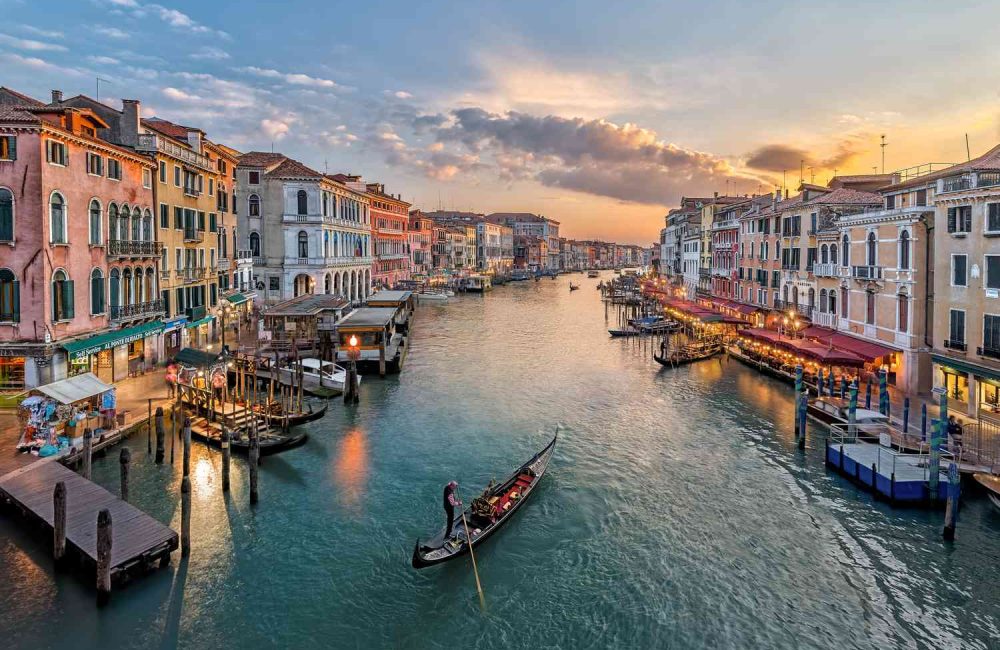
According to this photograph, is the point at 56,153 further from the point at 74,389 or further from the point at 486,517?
the point at 486,517

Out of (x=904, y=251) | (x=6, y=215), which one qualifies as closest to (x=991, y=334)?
(x=904, y=251)

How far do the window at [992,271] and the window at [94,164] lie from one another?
3220 cm

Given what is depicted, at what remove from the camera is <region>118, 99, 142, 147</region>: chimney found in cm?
2753

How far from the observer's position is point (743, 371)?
36.3 meters

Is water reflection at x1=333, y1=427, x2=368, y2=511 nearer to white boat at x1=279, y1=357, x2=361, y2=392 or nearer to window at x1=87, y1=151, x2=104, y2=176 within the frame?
white boat at x1=279, y1=357, x2=361, y2=392

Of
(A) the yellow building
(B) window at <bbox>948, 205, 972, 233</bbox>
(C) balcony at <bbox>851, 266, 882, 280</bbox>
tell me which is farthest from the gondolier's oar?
(C) balcony at <bbox>851, 266, 882, 280</bbox>

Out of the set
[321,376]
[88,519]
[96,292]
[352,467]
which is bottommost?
[352,467]

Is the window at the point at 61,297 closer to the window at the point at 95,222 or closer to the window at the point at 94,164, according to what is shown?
the window at the point at 95,222

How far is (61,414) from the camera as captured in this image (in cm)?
1834

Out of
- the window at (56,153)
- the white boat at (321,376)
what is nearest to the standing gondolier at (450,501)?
the white boat at (321,376)

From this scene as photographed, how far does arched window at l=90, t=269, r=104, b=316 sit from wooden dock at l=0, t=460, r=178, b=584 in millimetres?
8813

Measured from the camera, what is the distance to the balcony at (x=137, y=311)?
24.9m

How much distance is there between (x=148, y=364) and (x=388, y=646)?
72.9ft

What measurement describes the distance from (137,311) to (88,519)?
1473 centimetres
